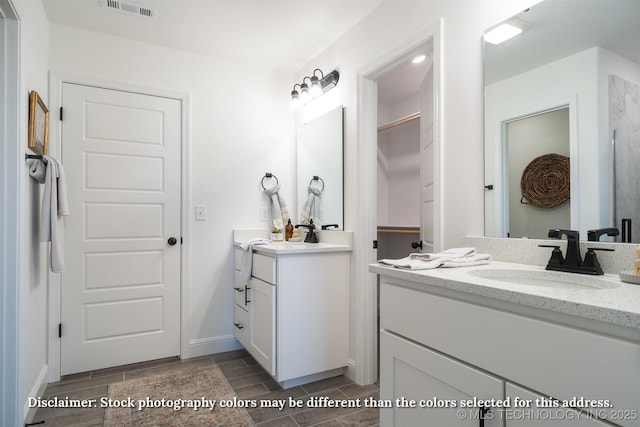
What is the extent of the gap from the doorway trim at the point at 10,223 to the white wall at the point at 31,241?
38mm

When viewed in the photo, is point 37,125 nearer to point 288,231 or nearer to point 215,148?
point 215,148

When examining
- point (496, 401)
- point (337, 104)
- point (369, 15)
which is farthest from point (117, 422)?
point (369, 15)

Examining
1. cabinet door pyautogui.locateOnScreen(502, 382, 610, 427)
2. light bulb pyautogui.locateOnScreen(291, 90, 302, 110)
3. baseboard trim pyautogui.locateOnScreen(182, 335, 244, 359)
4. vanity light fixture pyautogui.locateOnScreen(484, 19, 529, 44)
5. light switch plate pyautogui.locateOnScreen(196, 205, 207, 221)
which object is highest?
light bulb pyautogui.locateOnScreen(291, 90, 302, 110)

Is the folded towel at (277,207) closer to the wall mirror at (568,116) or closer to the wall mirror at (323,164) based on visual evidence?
the wall mirror at (323,164)

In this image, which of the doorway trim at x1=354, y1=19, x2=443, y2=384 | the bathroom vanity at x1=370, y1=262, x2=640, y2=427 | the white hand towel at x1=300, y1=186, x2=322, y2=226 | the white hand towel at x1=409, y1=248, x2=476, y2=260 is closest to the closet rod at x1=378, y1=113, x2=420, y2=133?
the doorway trim at x1=354, y1=19, x2=443, y2=384

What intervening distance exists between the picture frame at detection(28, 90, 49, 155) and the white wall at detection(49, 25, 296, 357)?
586mm

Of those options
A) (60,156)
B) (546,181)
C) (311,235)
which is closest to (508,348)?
(546,181)

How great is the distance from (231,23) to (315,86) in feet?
2.40

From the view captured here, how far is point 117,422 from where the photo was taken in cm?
189

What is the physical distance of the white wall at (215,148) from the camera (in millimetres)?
2747

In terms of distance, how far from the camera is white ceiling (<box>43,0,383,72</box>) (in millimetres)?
2244

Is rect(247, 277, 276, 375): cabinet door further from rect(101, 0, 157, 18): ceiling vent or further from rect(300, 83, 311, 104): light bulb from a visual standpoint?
rect(101, 0, 157, 18): ceiling vent

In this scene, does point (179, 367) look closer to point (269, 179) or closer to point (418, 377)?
point (269, 179)

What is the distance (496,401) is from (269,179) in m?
2.53
